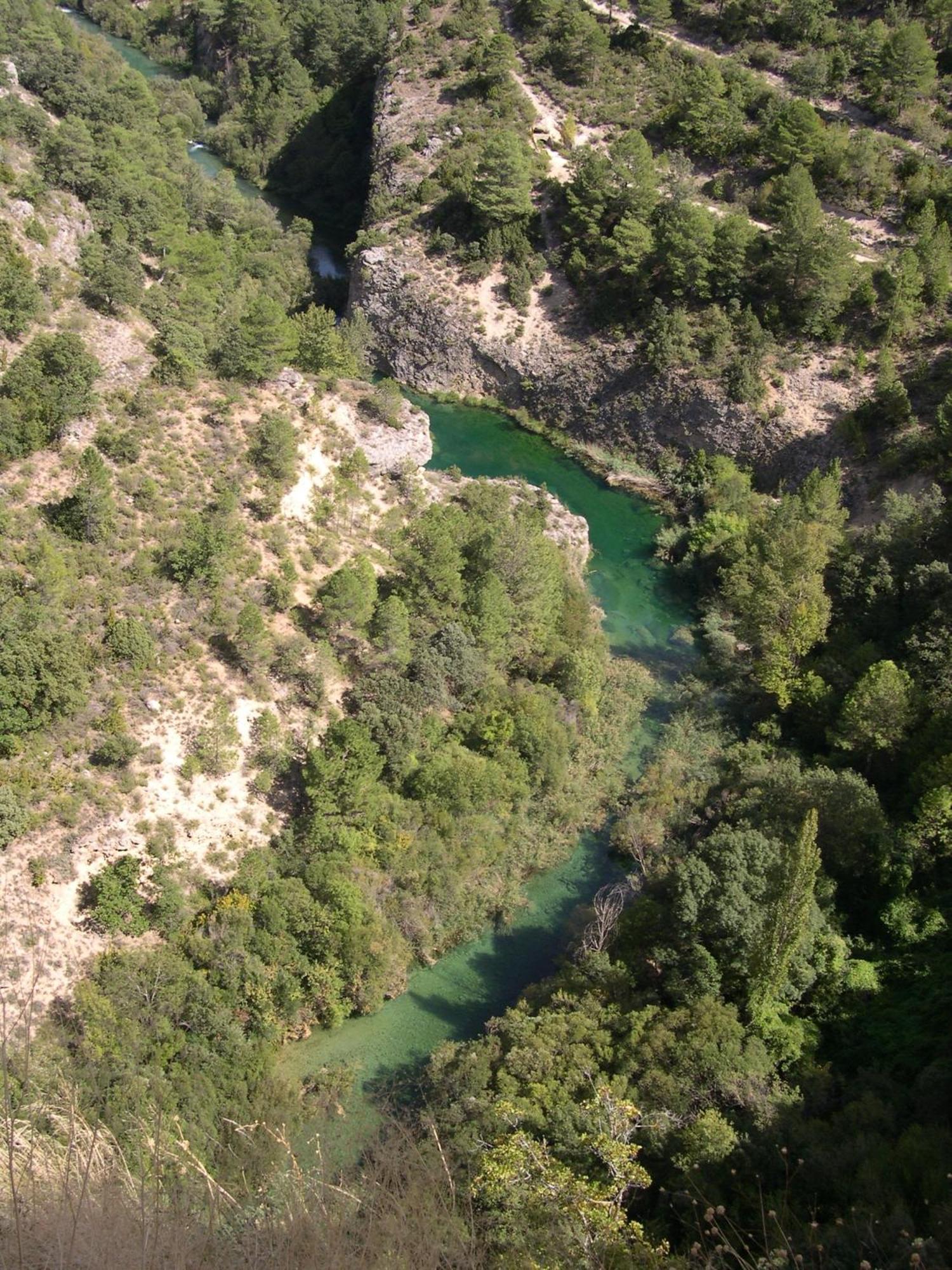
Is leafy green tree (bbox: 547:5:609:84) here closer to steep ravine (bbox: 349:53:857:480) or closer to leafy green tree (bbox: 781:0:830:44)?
steep ravine (bbox: 349:53:857:480)

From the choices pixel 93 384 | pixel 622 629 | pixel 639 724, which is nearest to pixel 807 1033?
pixel 639 724

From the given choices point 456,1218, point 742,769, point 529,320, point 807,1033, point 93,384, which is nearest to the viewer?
point 456,1218

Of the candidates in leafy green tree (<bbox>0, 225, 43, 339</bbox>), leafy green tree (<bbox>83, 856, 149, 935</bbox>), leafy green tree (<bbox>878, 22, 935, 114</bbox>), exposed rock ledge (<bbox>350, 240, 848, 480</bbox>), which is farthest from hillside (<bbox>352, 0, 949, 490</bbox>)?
leafy green tree (<bbox>83, 856, 149, 935</bbox>)

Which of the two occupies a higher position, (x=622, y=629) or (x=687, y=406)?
(x=687, y=406)

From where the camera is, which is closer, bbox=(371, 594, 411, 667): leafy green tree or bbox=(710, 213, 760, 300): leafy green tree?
bbox=(371, 594, 411, 667): leafy green tree

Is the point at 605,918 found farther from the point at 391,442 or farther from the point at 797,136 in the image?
the point at 797,136

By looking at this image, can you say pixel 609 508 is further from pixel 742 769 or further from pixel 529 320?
pixel 742 769
